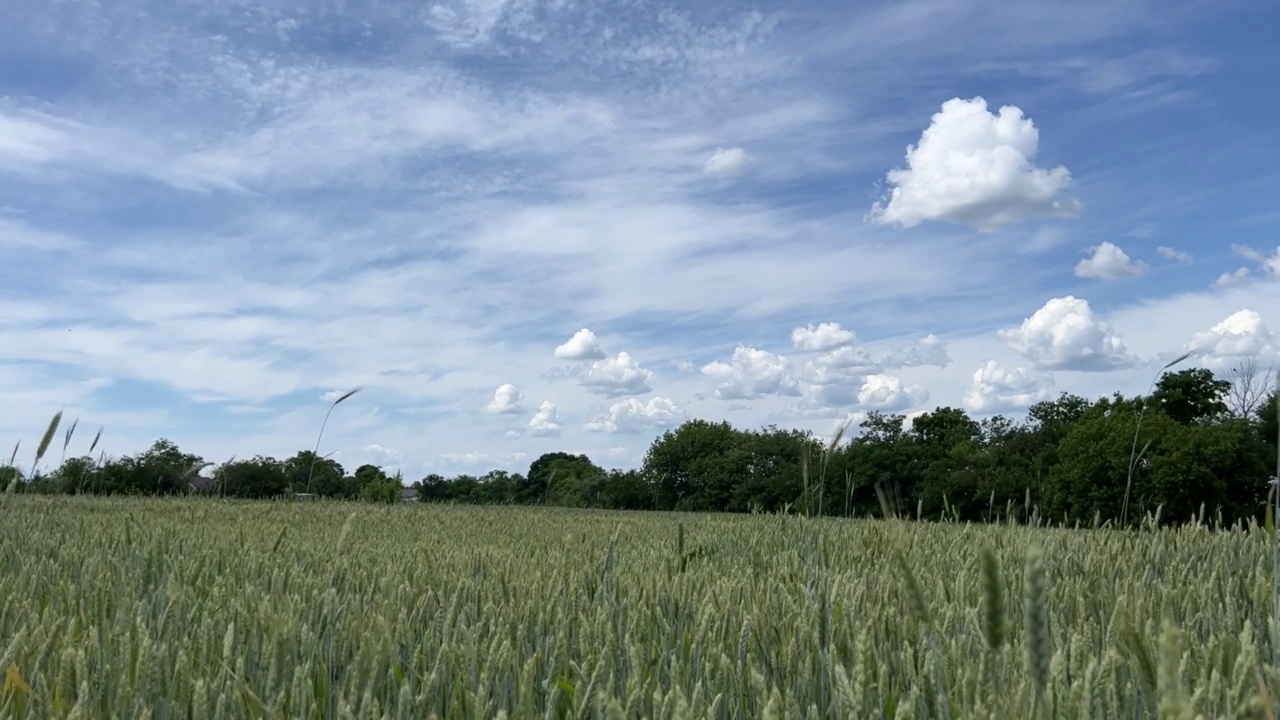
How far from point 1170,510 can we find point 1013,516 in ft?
109

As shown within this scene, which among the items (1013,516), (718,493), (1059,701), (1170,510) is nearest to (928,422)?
(718,493)

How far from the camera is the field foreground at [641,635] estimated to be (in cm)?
121

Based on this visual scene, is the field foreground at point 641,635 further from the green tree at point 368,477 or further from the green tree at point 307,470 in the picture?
the green tree at point 368,477

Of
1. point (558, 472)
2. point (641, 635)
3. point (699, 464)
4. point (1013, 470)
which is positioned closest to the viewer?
point (641, 635)

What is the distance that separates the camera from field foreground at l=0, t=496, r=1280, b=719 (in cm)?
121

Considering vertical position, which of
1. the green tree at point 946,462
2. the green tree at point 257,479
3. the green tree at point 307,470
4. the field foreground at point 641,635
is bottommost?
the field foreground at point 641,635

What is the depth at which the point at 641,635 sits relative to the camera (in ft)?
6.98

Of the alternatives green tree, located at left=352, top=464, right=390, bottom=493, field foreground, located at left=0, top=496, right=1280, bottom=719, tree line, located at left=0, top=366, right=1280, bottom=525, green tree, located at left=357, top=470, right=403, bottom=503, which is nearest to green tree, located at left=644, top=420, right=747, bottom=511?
tree line, located at left=0, top=366, right=1280, bottom=525

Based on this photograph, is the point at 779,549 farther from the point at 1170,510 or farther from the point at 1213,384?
the point at 1213,384

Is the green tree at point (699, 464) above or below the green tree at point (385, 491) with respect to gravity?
above

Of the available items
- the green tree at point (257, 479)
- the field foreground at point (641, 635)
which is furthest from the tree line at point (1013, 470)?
the field foreground at point (641, 635)

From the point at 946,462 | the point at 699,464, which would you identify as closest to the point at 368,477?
the point at 946,462

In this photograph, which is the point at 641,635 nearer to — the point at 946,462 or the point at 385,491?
the point at 385,491

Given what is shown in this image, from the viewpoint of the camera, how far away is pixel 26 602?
7.19 ft
